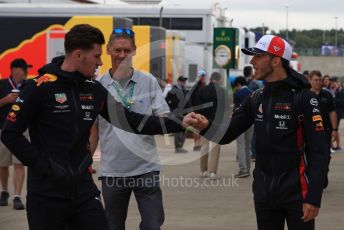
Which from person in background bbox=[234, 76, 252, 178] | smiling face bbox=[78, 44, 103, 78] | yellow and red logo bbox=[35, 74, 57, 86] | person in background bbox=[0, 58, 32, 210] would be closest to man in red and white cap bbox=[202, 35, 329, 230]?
smiling face bbox=[78, 44, 103, 78]

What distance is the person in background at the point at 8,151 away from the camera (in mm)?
11930

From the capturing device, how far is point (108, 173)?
7.19m

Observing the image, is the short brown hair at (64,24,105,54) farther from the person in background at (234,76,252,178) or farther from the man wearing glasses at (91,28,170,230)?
the person in background at (234,76,252,178)

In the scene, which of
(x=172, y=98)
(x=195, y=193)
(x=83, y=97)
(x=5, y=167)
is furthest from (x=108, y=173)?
(x=172, y=98)

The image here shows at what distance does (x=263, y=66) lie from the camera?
620 cm

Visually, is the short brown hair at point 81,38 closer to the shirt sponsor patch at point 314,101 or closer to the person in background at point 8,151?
the shirt sponsor patch at point 314,101

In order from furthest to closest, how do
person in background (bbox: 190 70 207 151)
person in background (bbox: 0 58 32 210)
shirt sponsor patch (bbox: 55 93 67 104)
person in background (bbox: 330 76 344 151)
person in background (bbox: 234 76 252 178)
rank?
person in background (bbox: 330 76 344 151) → person in background (bbox: 190 70 207 151) → person in background (bbox: 234 76 252 178) → person in background (bbox: 0 58 32 210) → shirt sponsor patch (bbox: 55 93 67 104)

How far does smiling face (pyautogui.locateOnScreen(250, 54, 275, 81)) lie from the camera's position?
20.3 feet

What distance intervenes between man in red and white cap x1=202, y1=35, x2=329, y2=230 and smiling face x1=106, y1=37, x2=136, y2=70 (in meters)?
1.29

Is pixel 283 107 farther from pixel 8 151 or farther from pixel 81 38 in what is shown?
pixel 8 151

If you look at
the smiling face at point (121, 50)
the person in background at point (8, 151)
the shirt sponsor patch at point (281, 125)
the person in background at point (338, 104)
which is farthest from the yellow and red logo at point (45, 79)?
the person in background at point (338, 104)

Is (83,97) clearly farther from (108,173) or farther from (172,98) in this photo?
(172,98)

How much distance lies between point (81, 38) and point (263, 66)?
138 centimetres

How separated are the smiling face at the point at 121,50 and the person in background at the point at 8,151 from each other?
16.4 ft
